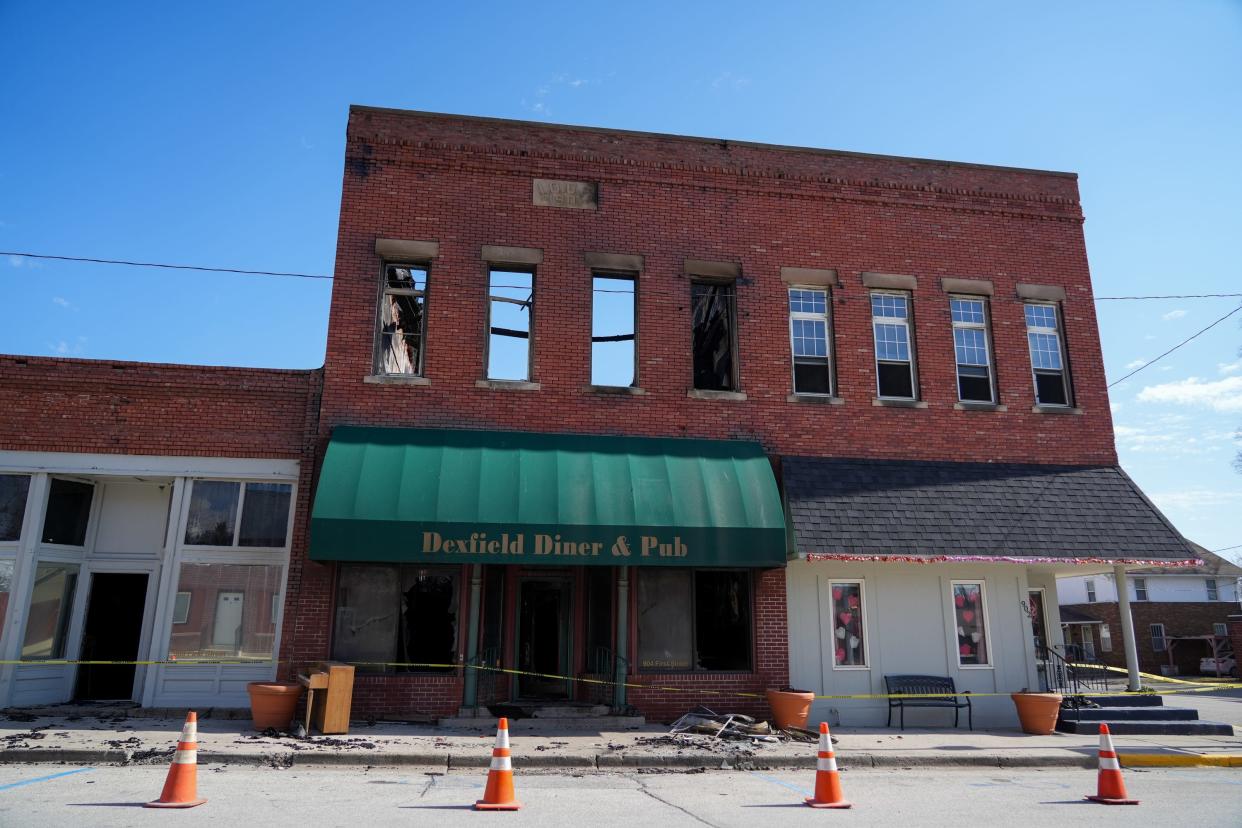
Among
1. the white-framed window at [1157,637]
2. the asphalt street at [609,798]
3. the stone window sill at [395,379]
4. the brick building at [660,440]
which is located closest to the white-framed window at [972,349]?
the brick building at [660,440]

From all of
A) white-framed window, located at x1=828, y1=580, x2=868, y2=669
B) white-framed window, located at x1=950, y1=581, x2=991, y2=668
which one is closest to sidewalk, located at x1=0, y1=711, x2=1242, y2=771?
white-framed window, located at x1=828, y1=580, x2=868, y2=669

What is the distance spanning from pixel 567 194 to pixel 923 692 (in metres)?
10.2

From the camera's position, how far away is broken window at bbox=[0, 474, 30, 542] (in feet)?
42.7

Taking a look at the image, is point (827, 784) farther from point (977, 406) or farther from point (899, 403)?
point (977, 406)

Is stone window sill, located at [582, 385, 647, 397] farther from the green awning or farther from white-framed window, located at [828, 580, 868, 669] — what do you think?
white-framed window, located at [828, 580, 868, 669]

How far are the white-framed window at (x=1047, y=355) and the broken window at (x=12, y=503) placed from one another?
17.2 metres

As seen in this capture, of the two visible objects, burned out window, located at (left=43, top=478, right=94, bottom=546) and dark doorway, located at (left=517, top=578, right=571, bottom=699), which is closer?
burned out window, located at (left=43, top=478, right=94, bottom=546)

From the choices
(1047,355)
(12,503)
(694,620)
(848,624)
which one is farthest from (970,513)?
(12,503)

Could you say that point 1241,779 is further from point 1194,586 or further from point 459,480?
point 1194,586

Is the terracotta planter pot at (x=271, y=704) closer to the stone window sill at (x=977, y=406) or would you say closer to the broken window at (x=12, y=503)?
the broken window at (x=12, y=503)

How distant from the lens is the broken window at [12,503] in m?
13.0

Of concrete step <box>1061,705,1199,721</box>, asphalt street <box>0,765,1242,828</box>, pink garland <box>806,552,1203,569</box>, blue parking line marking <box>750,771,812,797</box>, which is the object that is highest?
pink garland <box>806,552,1203,569</box>

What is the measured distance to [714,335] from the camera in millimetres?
15766

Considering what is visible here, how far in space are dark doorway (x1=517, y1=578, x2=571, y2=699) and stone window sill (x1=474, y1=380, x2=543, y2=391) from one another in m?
3.15
